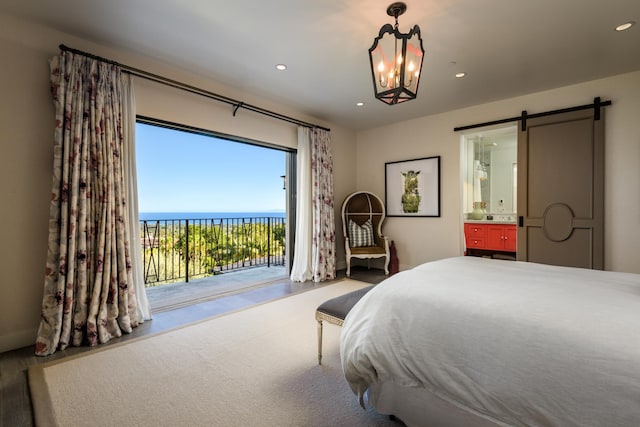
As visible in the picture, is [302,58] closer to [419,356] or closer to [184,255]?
[419,356]

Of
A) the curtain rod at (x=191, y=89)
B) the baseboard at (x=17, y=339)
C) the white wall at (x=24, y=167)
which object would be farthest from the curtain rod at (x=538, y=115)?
the baseboard at (x=17, y=339)

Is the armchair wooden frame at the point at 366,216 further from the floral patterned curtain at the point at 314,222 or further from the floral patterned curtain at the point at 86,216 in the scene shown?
the floral patterned curtain at the point at 86,216

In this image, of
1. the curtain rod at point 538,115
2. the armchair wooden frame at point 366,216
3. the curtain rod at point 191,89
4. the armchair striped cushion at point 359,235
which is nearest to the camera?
the curtain rod at point 191,89

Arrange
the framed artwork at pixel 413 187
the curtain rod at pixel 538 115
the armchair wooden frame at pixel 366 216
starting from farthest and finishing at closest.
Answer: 1. the armchair wooden frame at pixel 366 216
2. the framed artwork at pixel 413 187
3. the curtain rod at pixel 538 115

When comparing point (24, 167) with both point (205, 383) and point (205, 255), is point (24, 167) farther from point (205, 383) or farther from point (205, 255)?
point (205, 255)

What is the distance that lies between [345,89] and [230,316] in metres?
2.92

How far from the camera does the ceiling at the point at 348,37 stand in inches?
81.2

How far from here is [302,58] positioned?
2.78 metres

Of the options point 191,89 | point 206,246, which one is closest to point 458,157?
point 191,89

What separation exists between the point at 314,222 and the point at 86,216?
109 inches

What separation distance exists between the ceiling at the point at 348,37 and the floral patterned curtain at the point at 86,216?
0.47 m

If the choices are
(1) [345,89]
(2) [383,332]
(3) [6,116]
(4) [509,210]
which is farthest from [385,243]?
(3) [6,116]

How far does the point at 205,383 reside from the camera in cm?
176

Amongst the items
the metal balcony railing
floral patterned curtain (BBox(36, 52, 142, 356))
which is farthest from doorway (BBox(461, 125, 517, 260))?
floral patterned curtain (BBox(36, 52, 142, 356))
